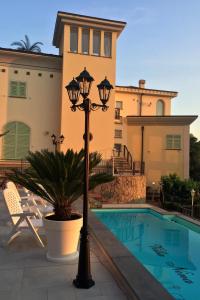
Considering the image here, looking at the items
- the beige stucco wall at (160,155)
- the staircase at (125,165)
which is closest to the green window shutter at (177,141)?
the beige stucco wall at (160,155)

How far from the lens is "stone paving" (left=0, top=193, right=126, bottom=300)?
3.89m

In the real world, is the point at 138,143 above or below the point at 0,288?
above

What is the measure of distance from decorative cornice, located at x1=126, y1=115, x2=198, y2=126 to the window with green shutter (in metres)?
8.22

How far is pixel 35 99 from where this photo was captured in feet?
63.1

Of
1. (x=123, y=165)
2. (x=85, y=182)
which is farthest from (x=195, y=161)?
(x=85, y=182)

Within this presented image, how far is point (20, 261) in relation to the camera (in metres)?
5.02

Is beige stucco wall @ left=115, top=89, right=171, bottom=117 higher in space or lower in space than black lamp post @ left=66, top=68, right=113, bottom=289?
higher

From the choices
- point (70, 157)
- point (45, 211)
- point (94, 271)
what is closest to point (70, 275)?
point (94, 271)

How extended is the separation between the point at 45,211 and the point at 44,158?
2.88 metres

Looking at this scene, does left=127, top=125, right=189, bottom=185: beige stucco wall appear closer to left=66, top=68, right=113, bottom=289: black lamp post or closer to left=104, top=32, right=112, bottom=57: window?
left=104, top=32, right=112, bottom=57: window

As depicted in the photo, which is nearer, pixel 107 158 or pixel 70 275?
pixel 70 275

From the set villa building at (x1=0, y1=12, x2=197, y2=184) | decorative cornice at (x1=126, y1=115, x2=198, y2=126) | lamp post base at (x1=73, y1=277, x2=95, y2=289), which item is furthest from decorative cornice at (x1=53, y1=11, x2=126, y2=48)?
lamp post base at (x1=73, y1=277, x2=95, y2=289)

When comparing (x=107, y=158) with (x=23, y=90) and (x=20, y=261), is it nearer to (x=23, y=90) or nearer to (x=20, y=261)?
(x=23, y=90)

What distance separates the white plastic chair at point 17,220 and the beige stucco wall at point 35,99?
13163 millimetres
